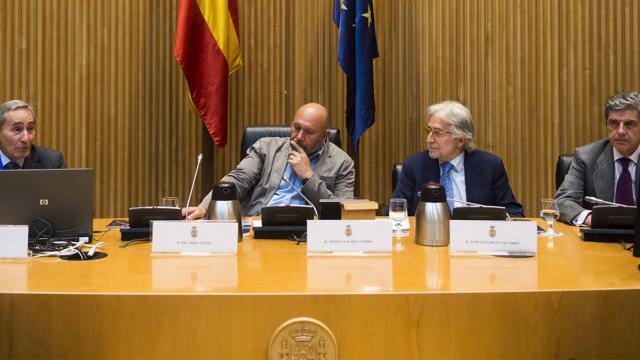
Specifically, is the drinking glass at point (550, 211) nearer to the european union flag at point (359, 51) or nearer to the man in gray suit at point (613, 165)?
the man in gray suit at point (613, 165)

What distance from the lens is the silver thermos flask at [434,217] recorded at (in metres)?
1.83

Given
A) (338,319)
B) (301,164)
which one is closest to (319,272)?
(338,319)

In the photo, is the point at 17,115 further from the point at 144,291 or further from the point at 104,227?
the point at 144,291

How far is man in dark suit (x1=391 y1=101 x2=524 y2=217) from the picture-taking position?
2777 millimetres

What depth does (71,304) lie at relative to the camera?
4.00ft

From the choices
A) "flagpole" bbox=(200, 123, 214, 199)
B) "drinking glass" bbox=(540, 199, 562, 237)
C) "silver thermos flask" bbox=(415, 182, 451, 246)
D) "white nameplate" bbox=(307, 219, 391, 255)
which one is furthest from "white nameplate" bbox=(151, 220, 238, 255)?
"flagpole" bbox=(200, 123, 214, 199)

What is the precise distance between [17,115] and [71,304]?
75.3 inches

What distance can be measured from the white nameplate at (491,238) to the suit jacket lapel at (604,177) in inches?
47.9

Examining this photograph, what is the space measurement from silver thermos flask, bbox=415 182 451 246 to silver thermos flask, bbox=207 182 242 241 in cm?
64

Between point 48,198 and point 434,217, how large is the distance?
128 centimetres

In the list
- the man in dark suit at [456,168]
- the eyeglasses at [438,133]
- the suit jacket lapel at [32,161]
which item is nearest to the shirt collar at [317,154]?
the man in dark suit at [456,168]

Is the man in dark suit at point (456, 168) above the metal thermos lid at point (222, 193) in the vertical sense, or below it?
above

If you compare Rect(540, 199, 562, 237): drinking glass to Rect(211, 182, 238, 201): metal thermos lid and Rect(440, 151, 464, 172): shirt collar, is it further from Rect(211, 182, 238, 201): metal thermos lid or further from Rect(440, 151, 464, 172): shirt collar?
Rect(211, 182, 238, 201): metal thermos lid

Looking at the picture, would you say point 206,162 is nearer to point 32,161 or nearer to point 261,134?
point 261,134
